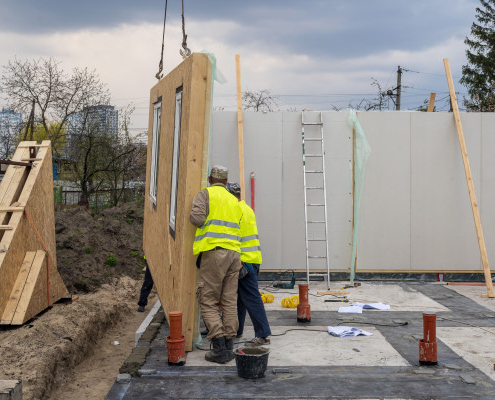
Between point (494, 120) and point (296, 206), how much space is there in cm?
400

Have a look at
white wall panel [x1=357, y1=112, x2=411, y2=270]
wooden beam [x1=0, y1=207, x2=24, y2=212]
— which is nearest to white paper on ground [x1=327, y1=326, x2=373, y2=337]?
white wall panel [x1=357, y1=112, x2=411, y2=270]

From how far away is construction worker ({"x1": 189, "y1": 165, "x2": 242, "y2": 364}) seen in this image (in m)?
5.77

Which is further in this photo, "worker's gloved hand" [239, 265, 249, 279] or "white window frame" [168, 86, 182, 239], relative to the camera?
"white window frame" [168, 86, 182, 239]

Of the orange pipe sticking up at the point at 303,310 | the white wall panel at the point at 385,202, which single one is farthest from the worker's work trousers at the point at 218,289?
the white wall panel at the point at 385,202

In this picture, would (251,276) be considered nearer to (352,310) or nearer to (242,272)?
(242,272)

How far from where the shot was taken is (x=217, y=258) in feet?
19.1

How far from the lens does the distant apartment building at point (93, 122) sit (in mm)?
20000

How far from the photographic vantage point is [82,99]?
71.3 feet

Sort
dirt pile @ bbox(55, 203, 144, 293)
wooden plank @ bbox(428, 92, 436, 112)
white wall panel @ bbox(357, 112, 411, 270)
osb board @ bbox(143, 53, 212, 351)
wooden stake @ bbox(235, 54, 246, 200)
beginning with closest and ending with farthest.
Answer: osb board @ bbox(143, 53, 212, 351), wooden stake @ bbox(235, 54, 246, 200), white wall panel @ bbox(357, 112, 411, 270), wooden plank @ bbox(428, 92, 436, 112), dirt pile @ bbox(55, 203, 144, 293)

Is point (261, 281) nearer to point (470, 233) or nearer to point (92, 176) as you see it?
point (470, 233)

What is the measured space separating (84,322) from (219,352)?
3520mm

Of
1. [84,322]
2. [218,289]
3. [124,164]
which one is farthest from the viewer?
[124,164]

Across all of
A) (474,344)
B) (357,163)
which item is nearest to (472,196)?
(357,163)

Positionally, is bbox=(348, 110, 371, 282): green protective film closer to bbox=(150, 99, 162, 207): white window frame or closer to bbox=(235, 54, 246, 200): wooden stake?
bbox=(235, 54, 246, 200): wooden stake
